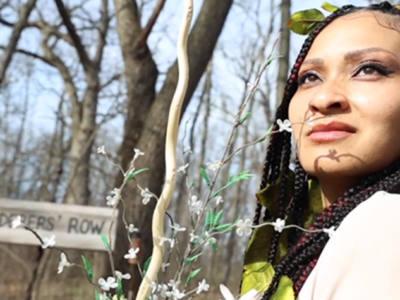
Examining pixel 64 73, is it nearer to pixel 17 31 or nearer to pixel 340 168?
pixel 17 31

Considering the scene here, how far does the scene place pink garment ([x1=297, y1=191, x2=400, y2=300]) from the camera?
2.07ft

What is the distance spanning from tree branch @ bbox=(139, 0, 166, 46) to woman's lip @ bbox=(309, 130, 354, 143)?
6.66 ft

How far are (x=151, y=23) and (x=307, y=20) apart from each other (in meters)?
1.85

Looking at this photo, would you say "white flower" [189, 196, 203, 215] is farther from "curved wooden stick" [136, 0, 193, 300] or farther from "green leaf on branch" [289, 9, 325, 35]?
"green leaf on branch" [289, 9, 325, 35]

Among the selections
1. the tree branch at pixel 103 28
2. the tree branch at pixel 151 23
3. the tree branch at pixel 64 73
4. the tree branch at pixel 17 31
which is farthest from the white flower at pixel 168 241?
the tree branch at pixel 103 28

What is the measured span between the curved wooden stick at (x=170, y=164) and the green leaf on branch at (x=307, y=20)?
373mm

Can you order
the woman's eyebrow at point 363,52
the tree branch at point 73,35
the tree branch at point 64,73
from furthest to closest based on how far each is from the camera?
1. the tree branch at point 64,73
2. the tree branch at point 73,35
3. the woman's eyebrow at point 363,52

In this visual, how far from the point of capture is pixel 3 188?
1193 cm

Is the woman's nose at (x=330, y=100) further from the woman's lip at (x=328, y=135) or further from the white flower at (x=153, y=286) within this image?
the white flower at (x=153, y=286)

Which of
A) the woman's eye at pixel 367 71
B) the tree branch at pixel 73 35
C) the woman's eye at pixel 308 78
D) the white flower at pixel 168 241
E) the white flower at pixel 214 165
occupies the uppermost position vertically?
the tree branch at pixel 73 35

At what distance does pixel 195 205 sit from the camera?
2.39 feet

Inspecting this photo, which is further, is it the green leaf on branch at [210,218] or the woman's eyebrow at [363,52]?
the woman's eyebrow at [363,52]

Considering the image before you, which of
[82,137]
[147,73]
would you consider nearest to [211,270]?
[82,137]

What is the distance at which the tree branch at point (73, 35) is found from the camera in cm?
317
